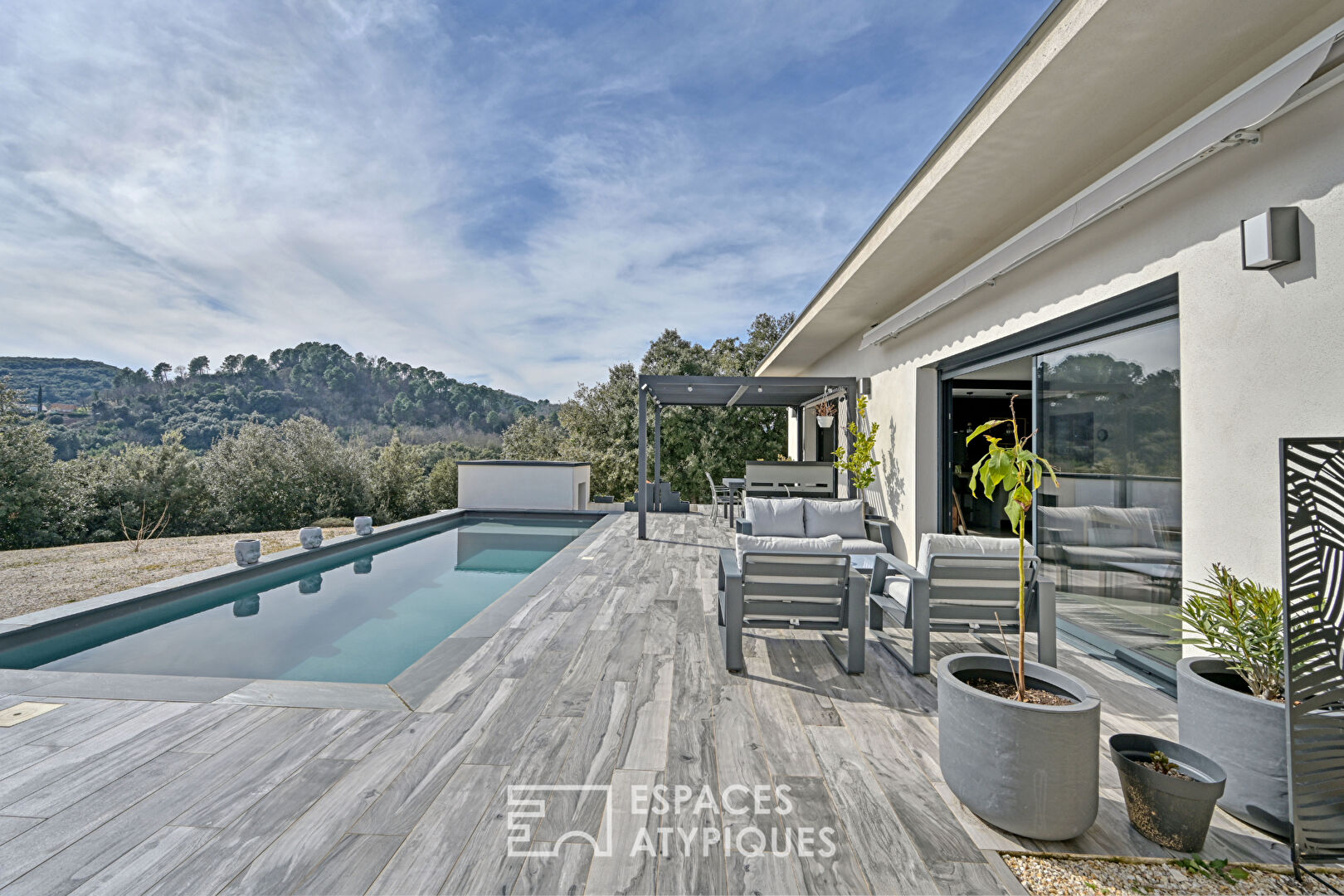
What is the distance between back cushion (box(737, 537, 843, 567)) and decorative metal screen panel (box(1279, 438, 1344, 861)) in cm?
193

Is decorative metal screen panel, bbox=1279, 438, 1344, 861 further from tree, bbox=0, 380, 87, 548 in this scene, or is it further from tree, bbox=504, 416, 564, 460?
tree, bbox=504, 416, 564, 460

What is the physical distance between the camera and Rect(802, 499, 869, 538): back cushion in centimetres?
608

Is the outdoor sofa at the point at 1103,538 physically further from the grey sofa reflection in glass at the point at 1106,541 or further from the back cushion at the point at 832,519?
the back cushion at the point at 832,519

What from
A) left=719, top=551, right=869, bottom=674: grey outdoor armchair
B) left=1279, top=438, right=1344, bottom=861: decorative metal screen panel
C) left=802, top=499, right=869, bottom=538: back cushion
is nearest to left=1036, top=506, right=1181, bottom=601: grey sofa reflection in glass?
left=1279, top=438, right=1344, bottom=861: decorative metal screen panel

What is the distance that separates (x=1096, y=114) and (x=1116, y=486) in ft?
6.73

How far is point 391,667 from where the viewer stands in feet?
13.9

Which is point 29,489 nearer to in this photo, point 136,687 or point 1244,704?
point 136,687

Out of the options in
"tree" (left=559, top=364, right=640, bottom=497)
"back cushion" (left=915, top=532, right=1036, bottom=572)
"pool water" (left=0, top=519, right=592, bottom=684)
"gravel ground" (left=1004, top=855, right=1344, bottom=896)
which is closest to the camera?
"gravel ground" (left=1004, top=855, right=1344, bottom=896)

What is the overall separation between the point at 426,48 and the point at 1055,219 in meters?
7.95

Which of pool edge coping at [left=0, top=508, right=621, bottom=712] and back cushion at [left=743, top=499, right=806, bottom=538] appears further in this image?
back cushion at [left=743, top=499, right=806, bottom=538]

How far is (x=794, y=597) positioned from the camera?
3.32 metres

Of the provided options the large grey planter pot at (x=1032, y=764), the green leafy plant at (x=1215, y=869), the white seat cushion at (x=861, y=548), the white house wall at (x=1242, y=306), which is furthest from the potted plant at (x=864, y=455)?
the green leafy plant at (x=1215, y=869)

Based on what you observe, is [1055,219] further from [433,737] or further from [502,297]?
[502,297]

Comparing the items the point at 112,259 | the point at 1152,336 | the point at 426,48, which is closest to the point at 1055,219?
the point at 1152,336
